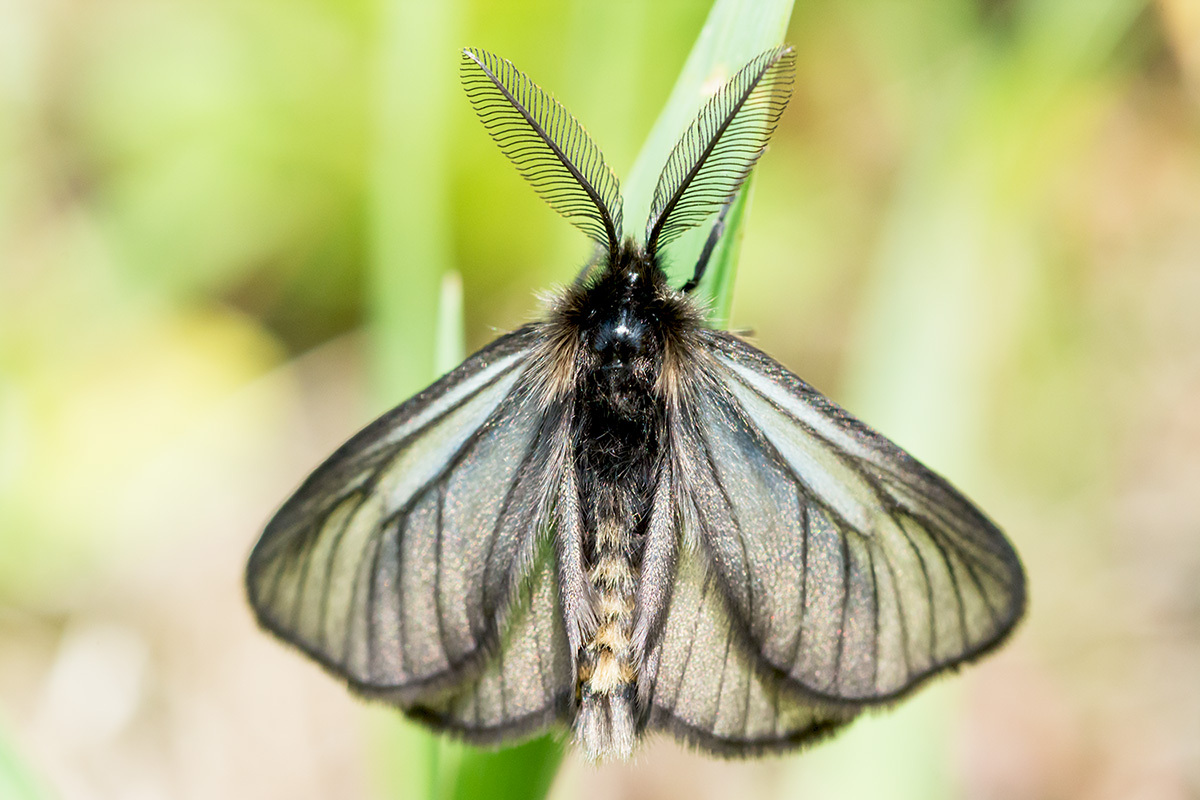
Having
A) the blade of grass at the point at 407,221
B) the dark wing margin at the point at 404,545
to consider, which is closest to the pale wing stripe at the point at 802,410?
the dark wing margin at the point at 404,545

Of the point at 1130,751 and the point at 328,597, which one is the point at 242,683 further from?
the point at 1130,751

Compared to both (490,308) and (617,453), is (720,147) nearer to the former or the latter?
(617,453)

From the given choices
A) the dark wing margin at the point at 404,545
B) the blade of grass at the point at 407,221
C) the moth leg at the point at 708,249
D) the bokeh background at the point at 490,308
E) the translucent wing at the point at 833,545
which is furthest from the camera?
the bokeh background at the point at 490,308

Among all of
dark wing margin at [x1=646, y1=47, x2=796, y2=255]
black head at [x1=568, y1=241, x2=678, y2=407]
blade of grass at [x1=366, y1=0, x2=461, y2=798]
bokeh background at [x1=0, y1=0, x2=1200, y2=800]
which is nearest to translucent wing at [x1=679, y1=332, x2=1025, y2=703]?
black head at [x1=568, y1=241, x2=678, y2=407]

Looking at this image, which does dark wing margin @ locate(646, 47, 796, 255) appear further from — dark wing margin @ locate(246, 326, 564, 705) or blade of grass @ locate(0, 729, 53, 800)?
blade of grass @ locate(0, 729, 53, 800)

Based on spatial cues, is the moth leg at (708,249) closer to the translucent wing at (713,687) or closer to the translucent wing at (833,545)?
the translucent wing at (833,545)

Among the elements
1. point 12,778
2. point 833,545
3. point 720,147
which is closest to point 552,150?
point 720,147
